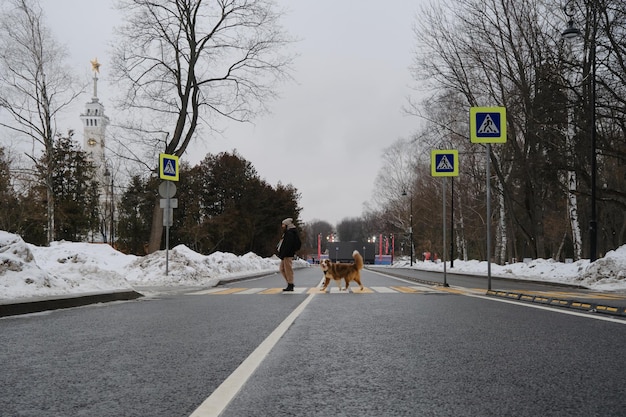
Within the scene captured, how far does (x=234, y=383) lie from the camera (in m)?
3.70

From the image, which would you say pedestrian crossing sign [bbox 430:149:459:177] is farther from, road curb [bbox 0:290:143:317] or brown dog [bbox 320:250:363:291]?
road curb [bbox 0:290:143:317]

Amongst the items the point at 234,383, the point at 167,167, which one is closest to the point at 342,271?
the point at 167,167

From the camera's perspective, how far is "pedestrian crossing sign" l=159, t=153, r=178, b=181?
1753 cm

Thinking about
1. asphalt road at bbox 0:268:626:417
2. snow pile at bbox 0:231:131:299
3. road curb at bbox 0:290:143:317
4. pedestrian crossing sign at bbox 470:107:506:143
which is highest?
pedestrian crossing sign at bbox 470:107:506:143

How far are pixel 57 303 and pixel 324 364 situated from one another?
658 centimetres

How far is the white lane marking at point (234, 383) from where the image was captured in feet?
9.96

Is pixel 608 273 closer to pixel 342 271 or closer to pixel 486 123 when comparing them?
pixel 486 123

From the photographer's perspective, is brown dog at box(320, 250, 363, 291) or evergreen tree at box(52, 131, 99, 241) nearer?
brown dog at box(320, 250, 363, 291)

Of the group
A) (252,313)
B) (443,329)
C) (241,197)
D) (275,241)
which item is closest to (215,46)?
(252,313)

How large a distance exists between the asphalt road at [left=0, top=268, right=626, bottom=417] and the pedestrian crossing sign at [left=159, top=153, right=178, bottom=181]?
10084 mm

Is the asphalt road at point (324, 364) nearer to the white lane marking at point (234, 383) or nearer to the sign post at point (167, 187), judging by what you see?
the white lane marking at point (234, 383)

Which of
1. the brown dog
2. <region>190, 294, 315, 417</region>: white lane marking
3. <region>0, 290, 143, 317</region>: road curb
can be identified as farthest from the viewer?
the brown dog

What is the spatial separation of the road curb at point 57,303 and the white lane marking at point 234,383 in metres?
4.58

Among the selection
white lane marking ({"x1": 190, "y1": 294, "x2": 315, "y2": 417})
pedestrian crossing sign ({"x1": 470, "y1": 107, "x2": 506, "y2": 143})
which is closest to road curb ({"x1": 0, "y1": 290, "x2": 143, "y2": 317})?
white lane marking ({"x1": 190, "y1": 294, "x2": 315, "y2": 417})
